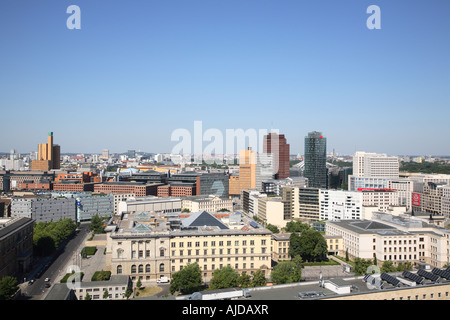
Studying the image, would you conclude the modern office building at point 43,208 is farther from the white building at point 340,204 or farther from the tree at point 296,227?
the white building at point 340,204

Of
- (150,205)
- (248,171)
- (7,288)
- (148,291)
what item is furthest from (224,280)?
(248,171)

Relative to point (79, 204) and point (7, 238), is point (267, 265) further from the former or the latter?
point (79, 204)

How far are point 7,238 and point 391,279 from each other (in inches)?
576

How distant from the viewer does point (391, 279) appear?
9.88 m

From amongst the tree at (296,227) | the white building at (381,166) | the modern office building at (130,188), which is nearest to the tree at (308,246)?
the tree at (296,227)

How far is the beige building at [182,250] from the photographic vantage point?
1555 centimetres

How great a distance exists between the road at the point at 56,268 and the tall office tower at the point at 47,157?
3369 centimetres

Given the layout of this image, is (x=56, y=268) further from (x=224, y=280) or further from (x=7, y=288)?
(x=224, y=280)

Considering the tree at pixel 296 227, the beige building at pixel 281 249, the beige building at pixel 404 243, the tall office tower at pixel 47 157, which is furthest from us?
the tall office tower at pixel 47 157

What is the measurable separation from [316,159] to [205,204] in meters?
17.2

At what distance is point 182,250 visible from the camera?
16.0 metres

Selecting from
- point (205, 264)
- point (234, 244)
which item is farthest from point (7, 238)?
point (234, 244)

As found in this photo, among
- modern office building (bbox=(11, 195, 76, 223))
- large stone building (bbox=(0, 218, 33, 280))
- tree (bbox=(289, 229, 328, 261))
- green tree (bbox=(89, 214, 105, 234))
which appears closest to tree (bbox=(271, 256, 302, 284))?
tree (bbox=(289, 229, 328, 261))

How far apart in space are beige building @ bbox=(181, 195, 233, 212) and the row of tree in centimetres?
1012
